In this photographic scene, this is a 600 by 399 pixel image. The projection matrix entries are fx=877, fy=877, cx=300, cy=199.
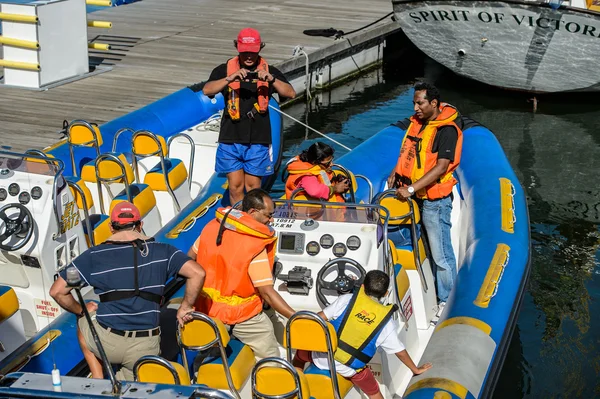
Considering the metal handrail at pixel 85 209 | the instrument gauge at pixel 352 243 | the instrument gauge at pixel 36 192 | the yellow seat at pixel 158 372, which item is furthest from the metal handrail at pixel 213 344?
the metal handrail at pixel 85 209

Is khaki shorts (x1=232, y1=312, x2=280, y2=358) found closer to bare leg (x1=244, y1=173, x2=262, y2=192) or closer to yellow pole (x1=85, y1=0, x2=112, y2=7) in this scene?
bare leg (x1=244, y1=173, x2=262, y2=192)

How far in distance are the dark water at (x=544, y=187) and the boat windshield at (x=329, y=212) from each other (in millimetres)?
1862

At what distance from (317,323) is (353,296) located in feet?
0.98

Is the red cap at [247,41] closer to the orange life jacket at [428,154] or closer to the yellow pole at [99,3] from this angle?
the orange life jacket at [428,154]

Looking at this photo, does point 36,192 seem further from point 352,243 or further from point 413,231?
point 413,231

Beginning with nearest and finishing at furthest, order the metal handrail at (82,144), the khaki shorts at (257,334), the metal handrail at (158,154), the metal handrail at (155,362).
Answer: the metal handrail at (155,362), the khaki shorts at (257,334), the metal handrail at (158,154), the metal handrail at (82,144)

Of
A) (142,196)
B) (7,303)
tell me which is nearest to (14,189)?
(7,303)

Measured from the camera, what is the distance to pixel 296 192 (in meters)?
6.03

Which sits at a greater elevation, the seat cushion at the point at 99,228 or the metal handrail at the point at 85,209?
the metal handrail at the point at 85,209

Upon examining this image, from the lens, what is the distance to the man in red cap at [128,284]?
4121mm

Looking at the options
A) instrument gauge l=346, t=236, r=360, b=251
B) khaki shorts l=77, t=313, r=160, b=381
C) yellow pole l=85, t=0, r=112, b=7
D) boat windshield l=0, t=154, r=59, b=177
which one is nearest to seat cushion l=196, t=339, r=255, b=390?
khaki shorts l=77, t=313, r=160, b=381

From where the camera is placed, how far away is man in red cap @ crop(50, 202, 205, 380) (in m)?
4.12

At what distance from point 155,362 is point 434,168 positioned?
266 centimetres

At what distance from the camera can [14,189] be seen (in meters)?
5.47
